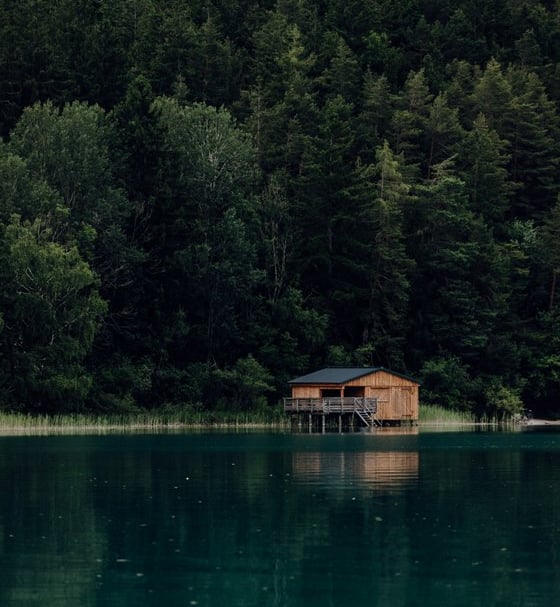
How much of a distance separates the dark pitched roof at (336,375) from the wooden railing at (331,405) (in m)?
1.20

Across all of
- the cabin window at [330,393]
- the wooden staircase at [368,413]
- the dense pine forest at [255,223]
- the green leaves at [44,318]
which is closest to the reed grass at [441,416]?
the dense pine forest at [255,223]

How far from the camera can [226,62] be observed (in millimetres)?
144125

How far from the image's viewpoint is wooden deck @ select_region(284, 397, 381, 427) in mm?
97375

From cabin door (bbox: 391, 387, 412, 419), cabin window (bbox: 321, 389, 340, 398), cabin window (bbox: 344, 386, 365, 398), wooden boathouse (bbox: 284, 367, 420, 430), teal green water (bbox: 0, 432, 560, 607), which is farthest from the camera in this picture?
cabin window (bbox: 321, 389, 340, 398)

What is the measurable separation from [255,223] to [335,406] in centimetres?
1762

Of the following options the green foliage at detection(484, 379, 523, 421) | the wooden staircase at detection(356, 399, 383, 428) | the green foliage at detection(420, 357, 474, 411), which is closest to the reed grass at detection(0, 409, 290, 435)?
the wooden staircase at detection(356, 399, 383, 428)

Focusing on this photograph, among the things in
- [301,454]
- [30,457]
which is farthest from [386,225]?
[30,457]

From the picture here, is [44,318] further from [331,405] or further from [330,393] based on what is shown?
[330,393]

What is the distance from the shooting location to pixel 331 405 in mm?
97625

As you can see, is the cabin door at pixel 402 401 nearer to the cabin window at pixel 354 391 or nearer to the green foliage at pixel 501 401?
the cabin window at pixel 354 391

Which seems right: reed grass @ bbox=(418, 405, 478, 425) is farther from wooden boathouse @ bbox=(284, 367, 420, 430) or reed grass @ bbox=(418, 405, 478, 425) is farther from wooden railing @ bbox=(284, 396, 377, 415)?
wooden railing @ bbox=(284, 396, 377, 415)

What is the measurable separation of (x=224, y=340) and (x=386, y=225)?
15.8 metres

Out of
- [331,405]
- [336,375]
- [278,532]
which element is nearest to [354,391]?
[336,375]

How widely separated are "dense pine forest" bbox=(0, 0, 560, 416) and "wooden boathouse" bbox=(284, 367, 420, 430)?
417 centimetres
